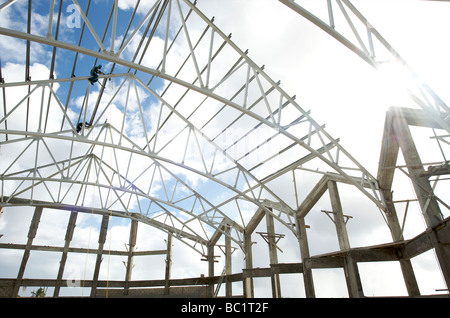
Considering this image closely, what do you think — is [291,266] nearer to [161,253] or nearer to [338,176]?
[338,176]

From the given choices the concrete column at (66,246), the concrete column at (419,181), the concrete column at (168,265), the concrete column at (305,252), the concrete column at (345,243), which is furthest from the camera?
the concrete column at (168,265)

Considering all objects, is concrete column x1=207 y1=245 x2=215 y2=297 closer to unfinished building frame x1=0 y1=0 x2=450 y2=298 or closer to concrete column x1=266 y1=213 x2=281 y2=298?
unfinished building frame x1=0 y1=0 x2=450 y2=298

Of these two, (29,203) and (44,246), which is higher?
(29,203)

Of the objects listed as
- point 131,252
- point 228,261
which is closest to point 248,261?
point 228,261

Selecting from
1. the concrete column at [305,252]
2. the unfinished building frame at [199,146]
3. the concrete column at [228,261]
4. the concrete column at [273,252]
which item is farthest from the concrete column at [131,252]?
the concrete column at [305,252]

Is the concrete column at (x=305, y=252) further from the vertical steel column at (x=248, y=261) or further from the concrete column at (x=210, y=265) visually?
the concrete column at (x=210, y=265)

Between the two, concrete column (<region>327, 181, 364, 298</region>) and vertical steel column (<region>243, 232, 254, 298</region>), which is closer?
concrete column (<region>327, 181, 364, 298</region>)

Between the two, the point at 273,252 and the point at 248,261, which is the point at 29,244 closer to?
the point at 248,261

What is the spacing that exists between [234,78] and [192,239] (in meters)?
16.5

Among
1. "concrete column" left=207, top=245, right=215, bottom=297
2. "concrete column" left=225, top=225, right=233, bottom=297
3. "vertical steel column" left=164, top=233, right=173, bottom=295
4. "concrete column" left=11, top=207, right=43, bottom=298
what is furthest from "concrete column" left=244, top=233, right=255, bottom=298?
"concrete column" left=11, top=207, right=43, bottom=298

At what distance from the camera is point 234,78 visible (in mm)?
12195

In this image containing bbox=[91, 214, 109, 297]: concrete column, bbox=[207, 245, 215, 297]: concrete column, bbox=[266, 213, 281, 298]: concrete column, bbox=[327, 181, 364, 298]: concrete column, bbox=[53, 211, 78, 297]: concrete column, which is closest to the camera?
bbox=[327, 181, 364, 298]: concrete column
